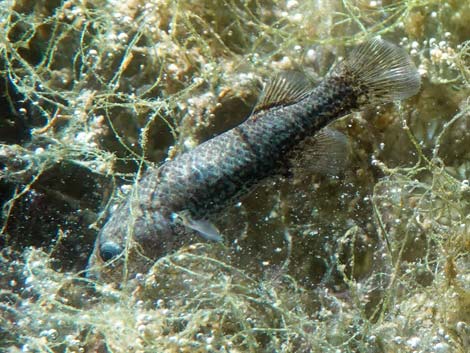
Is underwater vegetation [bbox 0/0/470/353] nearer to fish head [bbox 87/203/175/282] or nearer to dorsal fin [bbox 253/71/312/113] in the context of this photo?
fish head [bbox 87/203/175/282]

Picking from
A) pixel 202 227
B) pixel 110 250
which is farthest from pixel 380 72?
pixel 110 250

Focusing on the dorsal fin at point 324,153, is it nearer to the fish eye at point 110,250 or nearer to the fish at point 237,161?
the fish at point 237,161

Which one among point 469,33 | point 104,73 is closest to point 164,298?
point 104,73

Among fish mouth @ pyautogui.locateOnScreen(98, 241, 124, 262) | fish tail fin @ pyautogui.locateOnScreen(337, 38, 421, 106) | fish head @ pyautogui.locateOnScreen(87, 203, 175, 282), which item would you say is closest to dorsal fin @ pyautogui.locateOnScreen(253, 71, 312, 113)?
fish tail fin @ pyautogui.locateOnScreen(337, 38, 421, 106)

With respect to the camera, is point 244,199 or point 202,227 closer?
point 202,227

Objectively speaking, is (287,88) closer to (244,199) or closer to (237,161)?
(237,161)

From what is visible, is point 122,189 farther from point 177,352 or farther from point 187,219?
point 177,352
